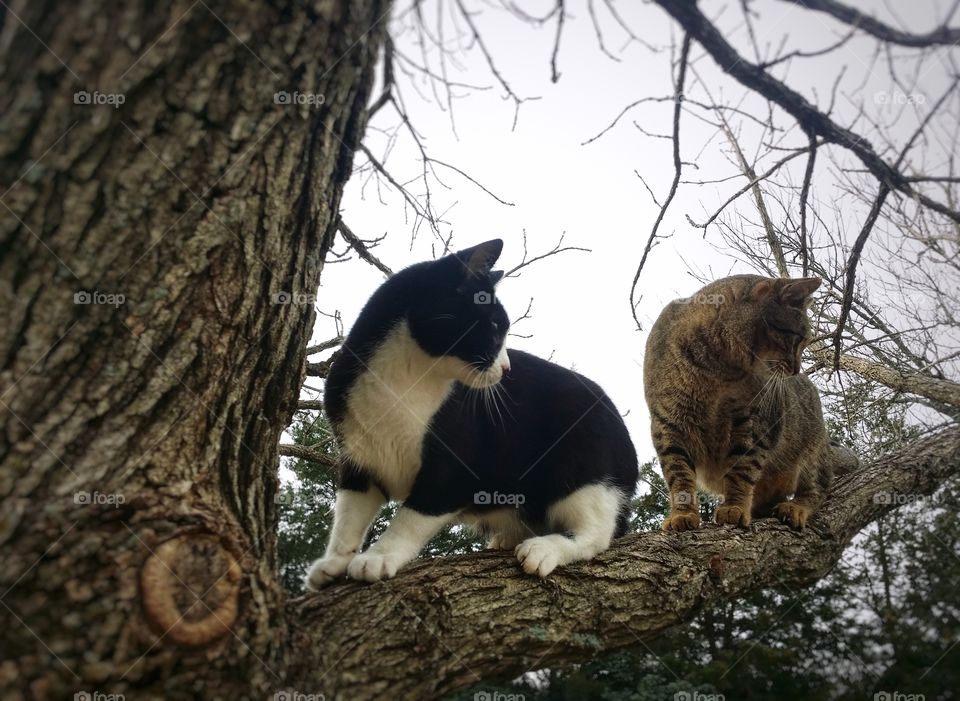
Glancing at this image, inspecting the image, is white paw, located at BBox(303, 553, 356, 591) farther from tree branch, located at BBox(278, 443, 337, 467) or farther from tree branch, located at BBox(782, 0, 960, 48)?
tree branch, located at BBox(782, 0, 960, 48)

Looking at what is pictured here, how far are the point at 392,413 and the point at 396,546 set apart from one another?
1.74ft

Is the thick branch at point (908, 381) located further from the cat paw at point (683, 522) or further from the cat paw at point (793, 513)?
the cat paw at point (683, 522)

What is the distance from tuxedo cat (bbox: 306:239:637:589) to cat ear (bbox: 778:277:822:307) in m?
1.31

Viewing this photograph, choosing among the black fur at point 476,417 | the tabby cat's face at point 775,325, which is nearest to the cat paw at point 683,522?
the black fur at point 476,417

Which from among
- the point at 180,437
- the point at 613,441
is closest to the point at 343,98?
the point at 180,437

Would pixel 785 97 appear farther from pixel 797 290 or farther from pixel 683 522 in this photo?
pixel 683 522

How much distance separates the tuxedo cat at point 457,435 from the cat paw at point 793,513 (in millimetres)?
1017

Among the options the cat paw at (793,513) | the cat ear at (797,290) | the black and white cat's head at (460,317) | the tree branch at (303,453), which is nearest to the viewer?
the black and white cat's head at (460,317)

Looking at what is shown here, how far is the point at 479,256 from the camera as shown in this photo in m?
2.86

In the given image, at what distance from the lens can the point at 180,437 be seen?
1685 millimetres

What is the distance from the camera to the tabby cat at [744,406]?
143 inches

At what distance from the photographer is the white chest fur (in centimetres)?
270

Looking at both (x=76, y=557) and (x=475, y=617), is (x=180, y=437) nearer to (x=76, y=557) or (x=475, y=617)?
(x=76, y=557)

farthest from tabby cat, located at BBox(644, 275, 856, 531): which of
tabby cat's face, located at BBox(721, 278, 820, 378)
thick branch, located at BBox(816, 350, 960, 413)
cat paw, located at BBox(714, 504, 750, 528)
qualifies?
thick branch, located at BBox(816, 350, 960, 413)
